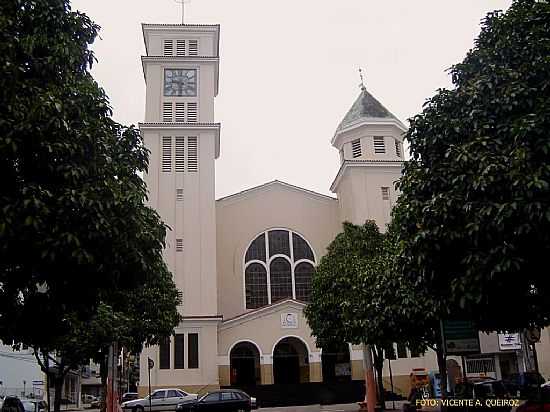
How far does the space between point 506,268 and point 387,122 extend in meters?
32.4

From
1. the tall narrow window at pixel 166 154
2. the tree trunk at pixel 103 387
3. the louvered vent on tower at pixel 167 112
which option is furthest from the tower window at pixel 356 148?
the tree trunk at pixel 103 387

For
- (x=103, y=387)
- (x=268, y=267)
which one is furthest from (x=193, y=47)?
(x=103, y=387)

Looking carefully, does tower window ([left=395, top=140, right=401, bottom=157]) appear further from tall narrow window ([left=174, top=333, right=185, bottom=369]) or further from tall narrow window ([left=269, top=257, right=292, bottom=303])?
tall narrow window ([left=174, top=333, right=185, bottom=369])

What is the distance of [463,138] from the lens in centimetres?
1020

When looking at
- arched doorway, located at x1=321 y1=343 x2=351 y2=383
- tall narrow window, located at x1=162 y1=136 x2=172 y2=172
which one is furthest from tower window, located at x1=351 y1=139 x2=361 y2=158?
arched doorway, located at x1=321 y1=343 x2=351 y2=383

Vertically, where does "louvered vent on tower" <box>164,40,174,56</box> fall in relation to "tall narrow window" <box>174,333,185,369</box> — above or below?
above

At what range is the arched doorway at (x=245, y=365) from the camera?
3672 cm

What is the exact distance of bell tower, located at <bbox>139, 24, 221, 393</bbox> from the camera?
34.8m

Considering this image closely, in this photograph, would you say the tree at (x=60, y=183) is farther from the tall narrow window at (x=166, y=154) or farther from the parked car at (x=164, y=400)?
the tall narrow window at (x=166, y=154)

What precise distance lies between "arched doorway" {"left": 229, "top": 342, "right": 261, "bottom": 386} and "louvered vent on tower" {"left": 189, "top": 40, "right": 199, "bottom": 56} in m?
19.2

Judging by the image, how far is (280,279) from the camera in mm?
39312

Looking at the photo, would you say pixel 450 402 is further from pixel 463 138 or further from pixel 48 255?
pixel 48 255

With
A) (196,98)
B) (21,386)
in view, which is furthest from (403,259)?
(21,386)

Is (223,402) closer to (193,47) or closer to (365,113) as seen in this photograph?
(365,113)
